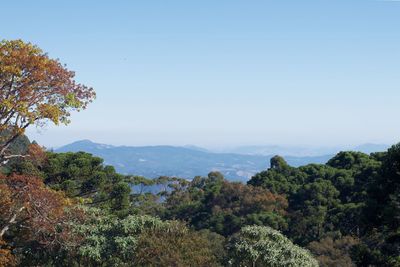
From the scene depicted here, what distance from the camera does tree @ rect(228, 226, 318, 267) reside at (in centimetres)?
1919

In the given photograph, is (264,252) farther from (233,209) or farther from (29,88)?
(233,209)

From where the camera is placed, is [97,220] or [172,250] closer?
[172,250]

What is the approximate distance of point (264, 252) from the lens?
19.5 m

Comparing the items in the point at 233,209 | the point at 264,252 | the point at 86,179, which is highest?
the point at 86,179

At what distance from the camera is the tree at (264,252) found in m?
19.2

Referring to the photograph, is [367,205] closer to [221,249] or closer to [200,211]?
[221,249]

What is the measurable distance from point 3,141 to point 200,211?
126 feet

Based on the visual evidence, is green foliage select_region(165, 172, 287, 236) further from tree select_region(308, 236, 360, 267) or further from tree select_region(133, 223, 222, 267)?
tree select_region(133, 223, 222, 267)

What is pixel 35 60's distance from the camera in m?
13.5

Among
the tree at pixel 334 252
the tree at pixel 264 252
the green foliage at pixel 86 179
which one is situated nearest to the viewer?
the tree at pixel 264 252

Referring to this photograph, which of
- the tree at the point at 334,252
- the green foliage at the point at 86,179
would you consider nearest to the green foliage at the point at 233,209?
the green foliage at the point at 86,179

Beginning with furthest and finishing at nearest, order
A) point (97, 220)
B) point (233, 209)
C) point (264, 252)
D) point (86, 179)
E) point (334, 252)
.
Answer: point (233, 209) < point (86, 179) < point (334, 252) < point (97, 220) < point (264, 252)

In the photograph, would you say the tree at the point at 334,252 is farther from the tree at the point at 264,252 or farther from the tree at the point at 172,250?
the tree at the point at 172,250

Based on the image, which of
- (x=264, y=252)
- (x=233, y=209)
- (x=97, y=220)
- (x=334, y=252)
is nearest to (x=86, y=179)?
(x=97, y=220)
